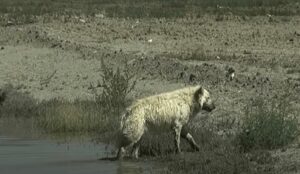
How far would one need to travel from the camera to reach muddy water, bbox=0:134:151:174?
1345 centimetres

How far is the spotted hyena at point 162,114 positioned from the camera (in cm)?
1367

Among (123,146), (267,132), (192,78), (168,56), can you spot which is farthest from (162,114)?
(168,56)

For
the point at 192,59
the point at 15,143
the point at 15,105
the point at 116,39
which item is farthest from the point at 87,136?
the point at 116,39

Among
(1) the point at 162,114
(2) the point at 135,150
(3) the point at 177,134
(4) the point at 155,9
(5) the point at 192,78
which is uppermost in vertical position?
(4) the point at 155,9

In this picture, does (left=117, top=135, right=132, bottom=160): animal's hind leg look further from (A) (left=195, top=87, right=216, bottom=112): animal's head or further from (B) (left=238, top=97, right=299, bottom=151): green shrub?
(B) (left=238, top=97, right=299, bottom=151): green shrub

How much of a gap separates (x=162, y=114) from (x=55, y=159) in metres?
2.06

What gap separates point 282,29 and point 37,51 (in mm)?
10140

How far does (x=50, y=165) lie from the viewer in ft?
45.8

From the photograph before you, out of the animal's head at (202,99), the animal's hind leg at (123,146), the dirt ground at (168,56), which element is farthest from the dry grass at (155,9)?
the animal's hind leg at (123,146)

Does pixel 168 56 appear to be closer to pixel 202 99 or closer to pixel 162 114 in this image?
pixel 202 99

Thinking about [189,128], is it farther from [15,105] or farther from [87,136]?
[15,105]

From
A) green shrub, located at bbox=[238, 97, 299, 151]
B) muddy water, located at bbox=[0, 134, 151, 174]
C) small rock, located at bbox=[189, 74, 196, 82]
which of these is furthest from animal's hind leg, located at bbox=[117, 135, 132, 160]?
small rock, located at bbox=[189, 74, 196, 82]

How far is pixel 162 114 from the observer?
14023 mm

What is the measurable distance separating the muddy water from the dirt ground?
2.43m
